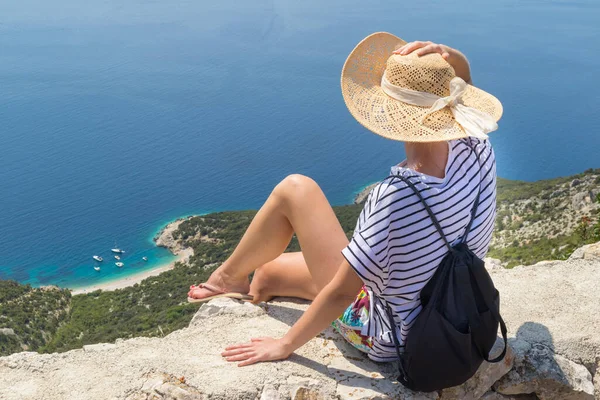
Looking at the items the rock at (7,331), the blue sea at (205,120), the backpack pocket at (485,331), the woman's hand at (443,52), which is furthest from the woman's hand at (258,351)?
the blue sea at (205,120)

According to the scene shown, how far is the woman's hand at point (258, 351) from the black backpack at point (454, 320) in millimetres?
486

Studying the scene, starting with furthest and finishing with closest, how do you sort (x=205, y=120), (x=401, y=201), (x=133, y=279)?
(x=205, y=120), (x=133, y=279), (x=401, y=201)

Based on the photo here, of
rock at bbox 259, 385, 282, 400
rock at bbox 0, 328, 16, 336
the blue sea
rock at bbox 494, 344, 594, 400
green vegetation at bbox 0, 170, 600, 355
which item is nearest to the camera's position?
rock at bbox 259, 385, 282, 400

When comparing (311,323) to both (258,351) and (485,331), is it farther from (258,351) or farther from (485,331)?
(485,331)

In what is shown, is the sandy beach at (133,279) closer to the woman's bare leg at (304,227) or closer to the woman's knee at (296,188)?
the woman's bare leg at (304,227)

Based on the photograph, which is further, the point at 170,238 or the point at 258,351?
the point at 170,238

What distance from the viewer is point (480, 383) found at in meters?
2.15

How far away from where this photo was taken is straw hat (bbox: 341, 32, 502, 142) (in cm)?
170

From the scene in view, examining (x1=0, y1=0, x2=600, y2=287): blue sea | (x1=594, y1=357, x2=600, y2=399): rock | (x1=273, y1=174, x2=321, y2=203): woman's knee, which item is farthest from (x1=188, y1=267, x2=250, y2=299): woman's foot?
(x1=0, y1=0, x2=600, y2=287): blue sea

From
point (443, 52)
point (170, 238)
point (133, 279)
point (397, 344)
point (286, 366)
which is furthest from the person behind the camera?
point (170, 238)

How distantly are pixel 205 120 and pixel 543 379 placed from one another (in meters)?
44.5

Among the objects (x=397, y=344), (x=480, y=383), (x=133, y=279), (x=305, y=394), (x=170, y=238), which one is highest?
(x=397, y=344)

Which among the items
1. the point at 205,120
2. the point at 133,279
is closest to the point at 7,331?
Answer: the point at 133,279

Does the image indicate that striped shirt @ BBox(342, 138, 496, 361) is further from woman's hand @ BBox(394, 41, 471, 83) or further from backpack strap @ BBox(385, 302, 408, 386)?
woman's hand @ BBox(394, 41, 471, 83)
